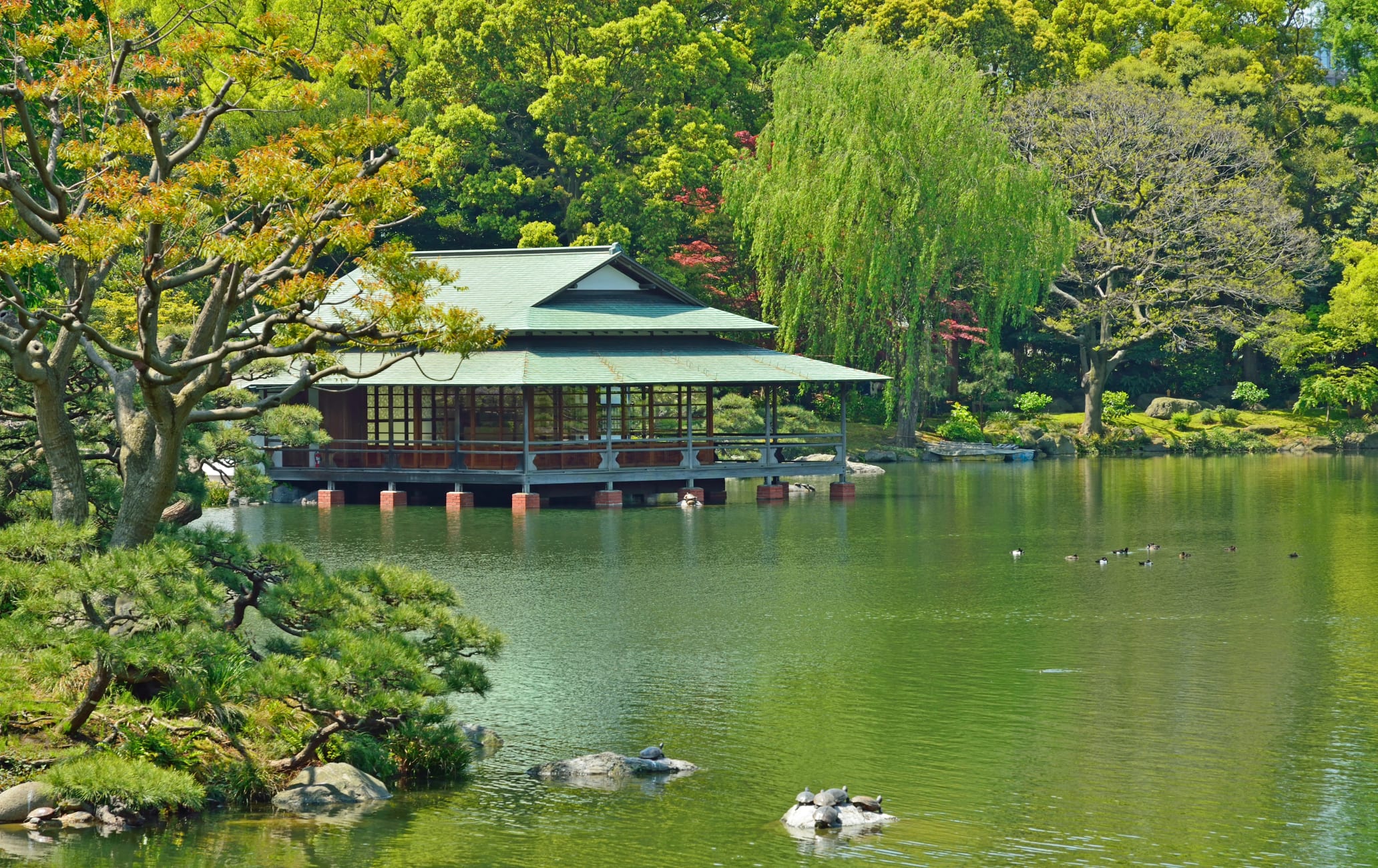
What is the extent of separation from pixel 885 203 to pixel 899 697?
1152 inches

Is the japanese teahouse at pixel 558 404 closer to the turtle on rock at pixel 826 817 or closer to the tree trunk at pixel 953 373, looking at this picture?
the tree trunk at pixel 953 373

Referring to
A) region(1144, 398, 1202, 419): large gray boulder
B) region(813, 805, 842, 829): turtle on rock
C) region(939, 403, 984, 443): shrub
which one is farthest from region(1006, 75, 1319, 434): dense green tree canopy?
region(813, 805, 842, 829): turtle on rock

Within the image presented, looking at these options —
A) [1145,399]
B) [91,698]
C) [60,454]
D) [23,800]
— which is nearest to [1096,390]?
[1145,399]

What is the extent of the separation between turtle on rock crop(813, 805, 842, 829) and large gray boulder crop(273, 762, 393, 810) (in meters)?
3.35

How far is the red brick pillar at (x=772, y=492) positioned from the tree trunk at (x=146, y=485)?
2408 centimetres

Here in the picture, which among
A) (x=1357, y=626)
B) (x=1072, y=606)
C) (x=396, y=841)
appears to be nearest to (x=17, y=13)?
(x=396, y=841)

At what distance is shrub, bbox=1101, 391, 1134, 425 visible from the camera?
5591cm

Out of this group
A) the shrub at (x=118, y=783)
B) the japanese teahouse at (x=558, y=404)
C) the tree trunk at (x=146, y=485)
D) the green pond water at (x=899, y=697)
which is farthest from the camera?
the japanese teahouse at (x=558, y=404)

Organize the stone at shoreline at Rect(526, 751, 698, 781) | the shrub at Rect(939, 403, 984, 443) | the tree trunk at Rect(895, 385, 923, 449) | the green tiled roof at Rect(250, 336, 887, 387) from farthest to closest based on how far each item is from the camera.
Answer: the shrub at Rect(939, 403, 984, 443), the tree trunk at Rect(895, 385, 923, 449), the green tiled roof at Rect(250, 336, 887, 387), the stone at shoreline at Rect(526, 751, 698, 781)

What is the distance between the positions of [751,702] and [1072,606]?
A: 718 centimetres

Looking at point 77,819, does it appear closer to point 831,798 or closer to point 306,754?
point 306,754

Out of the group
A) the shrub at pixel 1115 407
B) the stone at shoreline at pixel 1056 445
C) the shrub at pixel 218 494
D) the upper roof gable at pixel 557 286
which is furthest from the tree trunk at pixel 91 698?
the shrub at pixel 1115 407

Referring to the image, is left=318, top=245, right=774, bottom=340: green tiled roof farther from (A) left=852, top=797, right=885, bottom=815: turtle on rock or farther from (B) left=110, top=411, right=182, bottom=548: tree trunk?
(A) left=852, top=797, right=885, bottom=815: turtle on rock

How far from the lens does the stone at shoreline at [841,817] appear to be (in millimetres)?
12156
